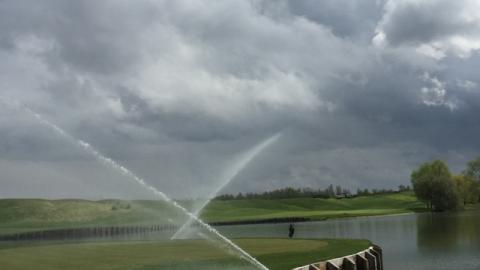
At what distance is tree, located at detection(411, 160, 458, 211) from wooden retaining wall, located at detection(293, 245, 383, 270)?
14085 cm

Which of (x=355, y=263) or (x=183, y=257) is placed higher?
(x=183, y=257)

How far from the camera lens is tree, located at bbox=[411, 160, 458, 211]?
17412cm

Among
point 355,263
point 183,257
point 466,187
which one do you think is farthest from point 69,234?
point 466,187

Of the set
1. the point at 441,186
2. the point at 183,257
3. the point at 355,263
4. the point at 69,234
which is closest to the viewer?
the point at 355,263

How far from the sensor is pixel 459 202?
17662 centimetres

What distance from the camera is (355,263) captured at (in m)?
35.8

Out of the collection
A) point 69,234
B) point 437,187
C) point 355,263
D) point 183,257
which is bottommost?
point 69,234

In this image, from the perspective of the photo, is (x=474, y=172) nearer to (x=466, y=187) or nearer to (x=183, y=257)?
(x=466, y=187)

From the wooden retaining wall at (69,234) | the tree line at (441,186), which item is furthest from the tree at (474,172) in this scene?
the wooden retaining wall at (69,234)

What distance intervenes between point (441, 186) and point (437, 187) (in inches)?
46.0

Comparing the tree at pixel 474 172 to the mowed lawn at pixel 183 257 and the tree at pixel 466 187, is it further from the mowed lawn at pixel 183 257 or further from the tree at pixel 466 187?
the mowed lawn at pixel 183 257

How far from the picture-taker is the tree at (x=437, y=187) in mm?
174125

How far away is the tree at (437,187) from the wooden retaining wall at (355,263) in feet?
462

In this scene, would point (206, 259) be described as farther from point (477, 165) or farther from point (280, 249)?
point (477, 165)
